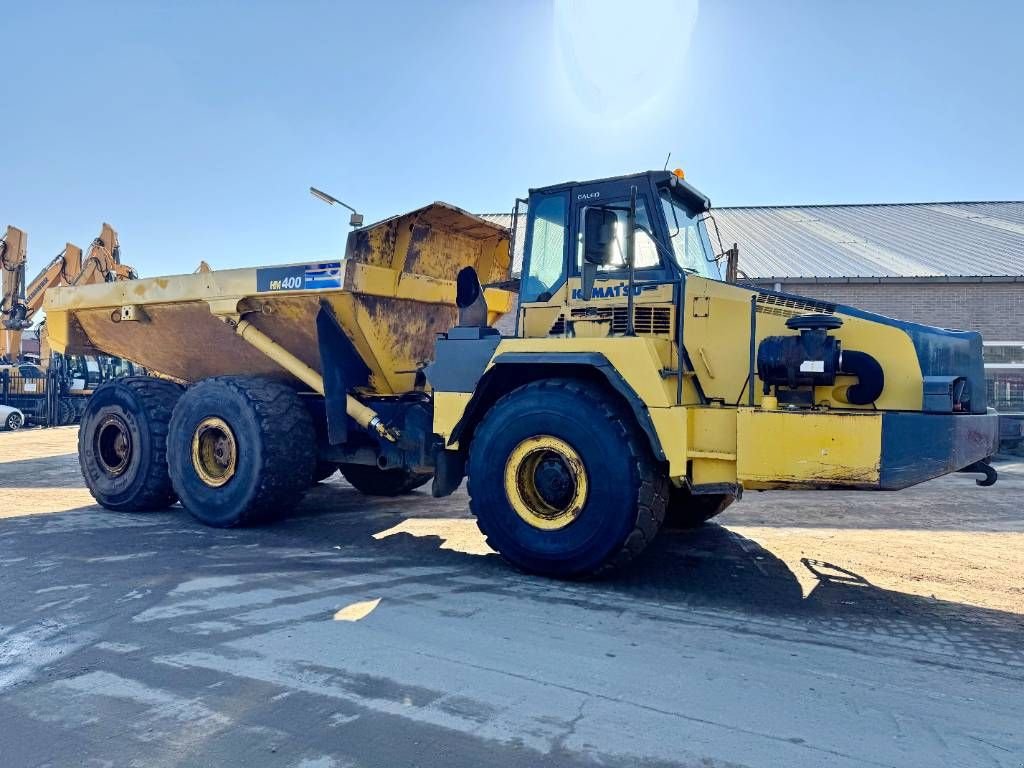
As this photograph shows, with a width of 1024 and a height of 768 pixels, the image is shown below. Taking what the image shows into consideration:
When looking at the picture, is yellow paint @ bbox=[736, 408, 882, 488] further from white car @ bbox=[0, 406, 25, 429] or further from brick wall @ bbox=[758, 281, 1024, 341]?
white car @ bbox=[0, 406, 25, 429]

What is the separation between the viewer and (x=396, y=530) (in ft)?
23.6

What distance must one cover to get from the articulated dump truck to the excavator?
11.8 meters

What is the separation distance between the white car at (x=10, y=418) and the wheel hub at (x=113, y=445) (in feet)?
49.0

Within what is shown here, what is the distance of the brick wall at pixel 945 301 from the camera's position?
16953 mm

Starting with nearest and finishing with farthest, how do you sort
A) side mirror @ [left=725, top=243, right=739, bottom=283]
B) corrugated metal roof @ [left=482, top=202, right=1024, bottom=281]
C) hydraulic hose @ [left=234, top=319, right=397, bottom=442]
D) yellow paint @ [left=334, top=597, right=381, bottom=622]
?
yellow paint @ [left=334, top=597, right=381, bottom=622]
side mirror @ [left=725, top=243, right=739, bottom=283]
hydraulic hose @ [left=234, top=319, right=397, bottom=442]
corrugated metal roof @ [left=482, top=202, right=1024, bottom=281]

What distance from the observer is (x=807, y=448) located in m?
4.66

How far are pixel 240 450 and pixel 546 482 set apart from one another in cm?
307

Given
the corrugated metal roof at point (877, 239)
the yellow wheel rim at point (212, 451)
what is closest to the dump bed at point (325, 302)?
the yellow wheel rim at point (212, 451)

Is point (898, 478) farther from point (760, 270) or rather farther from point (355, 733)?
point (760, 270)

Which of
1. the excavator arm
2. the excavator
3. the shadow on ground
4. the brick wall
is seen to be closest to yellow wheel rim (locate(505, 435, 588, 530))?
the shadow on ground

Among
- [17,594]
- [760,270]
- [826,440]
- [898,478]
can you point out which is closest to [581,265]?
[826,440]

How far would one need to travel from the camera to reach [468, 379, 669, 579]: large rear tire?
4.99 meters

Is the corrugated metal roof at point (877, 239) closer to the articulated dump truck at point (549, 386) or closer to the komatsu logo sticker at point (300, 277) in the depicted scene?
the articulated dump truck at point (549, 386)

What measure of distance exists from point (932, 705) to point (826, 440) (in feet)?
5.37
